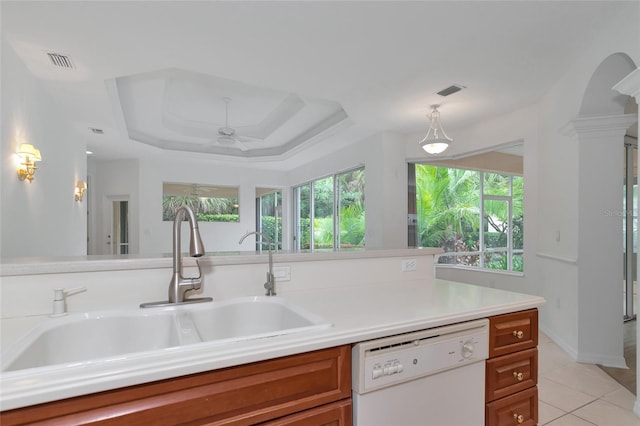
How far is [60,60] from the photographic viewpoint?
291 cm

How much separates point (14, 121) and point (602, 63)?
476cm

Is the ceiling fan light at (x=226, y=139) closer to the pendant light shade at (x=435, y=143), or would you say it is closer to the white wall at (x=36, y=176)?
the white wall at (x=36, y=176)

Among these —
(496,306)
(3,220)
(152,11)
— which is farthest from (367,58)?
(3,220)

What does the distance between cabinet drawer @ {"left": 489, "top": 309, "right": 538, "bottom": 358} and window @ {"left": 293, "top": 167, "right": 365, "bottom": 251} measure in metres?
4.00

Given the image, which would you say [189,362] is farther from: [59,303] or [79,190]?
[79,190]

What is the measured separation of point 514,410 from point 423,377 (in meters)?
0.62

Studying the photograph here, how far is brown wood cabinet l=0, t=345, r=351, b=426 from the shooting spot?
778 millimetres

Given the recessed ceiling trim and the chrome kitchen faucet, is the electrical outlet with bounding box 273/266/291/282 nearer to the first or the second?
the chrome kitchen faucet

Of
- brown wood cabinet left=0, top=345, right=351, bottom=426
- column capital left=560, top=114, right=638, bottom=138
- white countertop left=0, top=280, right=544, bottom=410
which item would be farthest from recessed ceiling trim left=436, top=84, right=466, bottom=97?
brown wood cabinet left=0, top=345, right=351, bottom=426

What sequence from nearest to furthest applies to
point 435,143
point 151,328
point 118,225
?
point 151,328, point 435,143, point 118,225

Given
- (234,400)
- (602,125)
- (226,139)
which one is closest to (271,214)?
(226,139)

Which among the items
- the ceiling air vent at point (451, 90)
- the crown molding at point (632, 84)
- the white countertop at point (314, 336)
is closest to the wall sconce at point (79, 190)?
the white countertop at point (314, 336)

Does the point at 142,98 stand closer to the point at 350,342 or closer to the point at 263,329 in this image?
the point at 263,329

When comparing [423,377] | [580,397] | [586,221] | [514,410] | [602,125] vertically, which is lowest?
[580,397]
